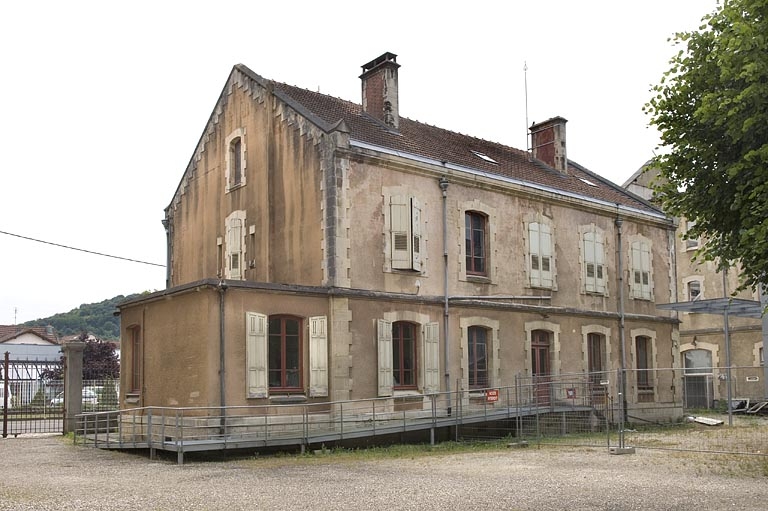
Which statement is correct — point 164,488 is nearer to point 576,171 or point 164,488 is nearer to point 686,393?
point 686,393

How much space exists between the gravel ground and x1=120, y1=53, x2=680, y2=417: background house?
102 inches

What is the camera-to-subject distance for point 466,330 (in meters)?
20.2

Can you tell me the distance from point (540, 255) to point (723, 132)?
32.0 feet

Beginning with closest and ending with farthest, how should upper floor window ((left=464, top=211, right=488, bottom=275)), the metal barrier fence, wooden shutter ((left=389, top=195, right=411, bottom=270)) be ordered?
the metal barrier fence → wooden shutter ((left=389, top=195, right=411, bottom=270)) → upper floor window ((left=464, top=211, right=488, bottom=275))

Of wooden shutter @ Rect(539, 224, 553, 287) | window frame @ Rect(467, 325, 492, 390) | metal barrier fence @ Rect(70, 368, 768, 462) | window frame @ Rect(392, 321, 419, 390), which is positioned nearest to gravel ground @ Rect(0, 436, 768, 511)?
metal barrier fence @ Rect(70, 368, 768, 462)

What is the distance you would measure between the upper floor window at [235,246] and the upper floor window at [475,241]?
5.46 m

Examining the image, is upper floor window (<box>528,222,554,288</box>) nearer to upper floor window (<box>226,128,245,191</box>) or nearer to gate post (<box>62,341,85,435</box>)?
upper floor window (<box>226,128,245,191</box>)

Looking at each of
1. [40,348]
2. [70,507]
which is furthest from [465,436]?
[40,348]

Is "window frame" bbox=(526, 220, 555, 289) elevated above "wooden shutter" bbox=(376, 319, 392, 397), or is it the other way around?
"window frame" bbox=(526, 220, 555, 289)

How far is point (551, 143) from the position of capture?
26328 millimetres

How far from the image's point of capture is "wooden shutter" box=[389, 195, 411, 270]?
19.0 meters

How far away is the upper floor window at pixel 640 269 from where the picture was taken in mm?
25016

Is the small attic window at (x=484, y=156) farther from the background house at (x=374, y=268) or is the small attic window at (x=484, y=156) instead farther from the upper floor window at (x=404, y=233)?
the upper floor window at (x=404, y=233)

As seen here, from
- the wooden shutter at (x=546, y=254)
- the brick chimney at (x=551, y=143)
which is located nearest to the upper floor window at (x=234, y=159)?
the wooden shutter at (x=546, y=254)
